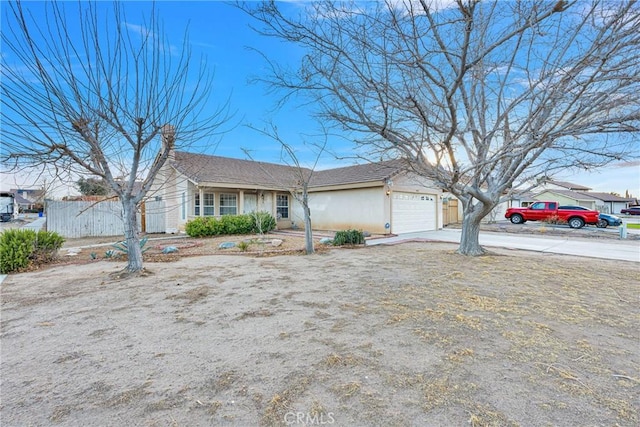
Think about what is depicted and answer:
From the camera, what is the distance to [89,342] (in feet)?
10.8

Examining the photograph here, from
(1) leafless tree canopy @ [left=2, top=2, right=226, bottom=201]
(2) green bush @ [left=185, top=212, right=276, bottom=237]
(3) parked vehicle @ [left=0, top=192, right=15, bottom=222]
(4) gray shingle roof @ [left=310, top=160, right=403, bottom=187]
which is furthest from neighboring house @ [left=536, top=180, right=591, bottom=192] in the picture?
(3) parked vehicle @ [left=0, top=192, right=15, bottom=222]

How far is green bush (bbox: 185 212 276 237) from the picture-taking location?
1410 centimetres

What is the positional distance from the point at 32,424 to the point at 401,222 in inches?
575

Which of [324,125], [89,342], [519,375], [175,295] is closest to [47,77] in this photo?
[175,295]

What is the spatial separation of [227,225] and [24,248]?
8.05 m

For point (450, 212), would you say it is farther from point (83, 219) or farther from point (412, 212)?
point (83, 219)

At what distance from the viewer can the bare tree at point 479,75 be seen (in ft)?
16.2

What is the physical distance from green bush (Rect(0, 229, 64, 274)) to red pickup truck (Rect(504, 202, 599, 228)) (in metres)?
25.0

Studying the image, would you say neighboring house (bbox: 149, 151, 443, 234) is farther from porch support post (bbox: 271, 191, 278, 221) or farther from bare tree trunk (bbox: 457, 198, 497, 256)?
bare tree trunk (bbox: 457, 198, 497, 256)

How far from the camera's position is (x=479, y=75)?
276 inches

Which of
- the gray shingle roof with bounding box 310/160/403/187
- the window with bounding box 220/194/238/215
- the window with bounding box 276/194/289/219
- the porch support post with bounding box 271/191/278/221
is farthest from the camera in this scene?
the window with bounding box 276/194/289/219

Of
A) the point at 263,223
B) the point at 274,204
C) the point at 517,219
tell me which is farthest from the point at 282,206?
the point at 517,219

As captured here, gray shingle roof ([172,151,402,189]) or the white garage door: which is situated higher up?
gray shingle roof ([172,151,402,189])

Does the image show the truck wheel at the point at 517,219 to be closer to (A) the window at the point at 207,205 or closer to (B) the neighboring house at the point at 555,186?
(B) the neighboring house at the point at 555,186
